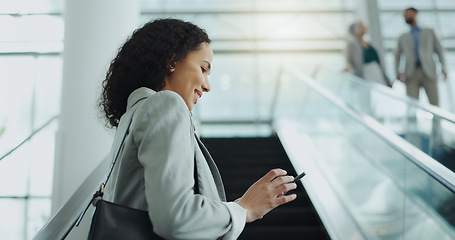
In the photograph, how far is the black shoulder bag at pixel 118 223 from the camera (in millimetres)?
1340

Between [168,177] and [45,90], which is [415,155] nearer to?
[168,177]

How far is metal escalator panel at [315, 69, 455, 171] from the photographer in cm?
431

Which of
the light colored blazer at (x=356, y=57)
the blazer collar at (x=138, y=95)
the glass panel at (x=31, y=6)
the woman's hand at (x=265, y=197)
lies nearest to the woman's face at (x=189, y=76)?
the blazer collar at (x=138, y=95)

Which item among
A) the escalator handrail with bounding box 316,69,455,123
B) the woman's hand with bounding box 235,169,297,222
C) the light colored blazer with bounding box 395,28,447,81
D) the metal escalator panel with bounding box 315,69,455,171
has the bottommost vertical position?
the metal escalator panel with bounding box 315,69,455,171

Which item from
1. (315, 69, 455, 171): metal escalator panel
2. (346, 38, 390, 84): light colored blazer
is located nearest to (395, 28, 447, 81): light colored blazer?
(346, 38, 390, 84): light colored blazer

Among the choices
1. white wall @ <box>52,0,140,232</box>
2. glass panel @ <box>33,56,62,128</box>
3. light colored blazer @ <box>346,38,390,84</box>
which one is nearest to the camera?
white wall @ <box>52,0,140,232</box>

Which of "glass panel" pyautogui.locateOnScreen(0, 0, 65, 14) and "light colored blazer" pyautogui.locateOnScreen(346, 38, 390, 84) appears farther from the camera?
"light colored blazer" pyautogui.locateOnScreen(346, 38, 390, 84)

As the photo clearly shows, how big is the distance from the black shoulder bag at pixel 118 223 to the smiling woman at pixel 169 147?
0.05m

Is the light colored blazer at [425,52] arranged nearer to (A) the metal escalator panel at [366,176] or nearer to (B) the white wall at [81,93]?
(A) the metal escalator panel at [366,176]

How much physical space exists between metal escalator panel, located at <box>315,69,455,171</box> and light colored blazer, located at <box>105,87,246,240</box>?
239 centimetres

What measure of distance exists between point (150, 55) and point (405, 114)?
14.5ft

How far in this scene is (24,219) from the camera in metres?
7.16

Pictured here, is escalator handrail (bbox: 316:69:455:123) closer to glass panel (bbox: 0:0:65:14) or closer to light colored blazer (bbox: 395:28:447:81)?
light colored blazer (bbox: 395:28:447:81)

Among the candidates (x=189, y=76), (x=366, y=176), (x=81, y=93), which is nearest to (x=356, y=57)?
(x=366, y=176)
